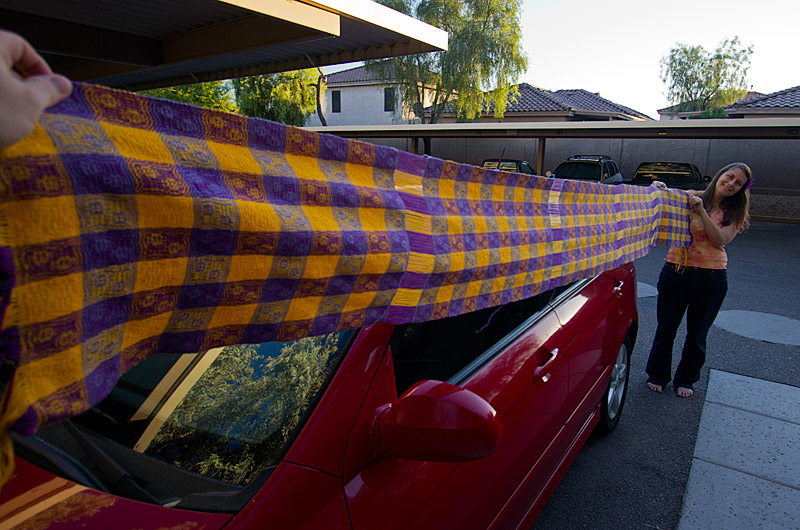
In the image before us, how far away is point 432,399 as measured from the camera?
1346mm

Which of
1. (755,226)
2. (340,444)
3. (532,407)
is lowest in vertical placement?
(755,226)

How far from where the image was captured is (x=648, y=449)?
347cm

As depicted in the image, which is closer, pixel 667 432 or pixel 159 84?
pixel 667 432

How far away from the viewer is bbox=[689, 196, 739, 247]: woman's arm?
3693 millimetres

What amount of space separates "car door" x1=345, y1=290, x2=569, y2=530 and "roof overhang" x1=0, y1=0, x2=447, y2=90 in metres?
2.87

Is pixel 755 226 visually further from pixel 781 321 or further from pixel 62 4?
pixel 62 4

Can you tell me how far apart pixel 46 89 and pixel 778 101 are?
106ft

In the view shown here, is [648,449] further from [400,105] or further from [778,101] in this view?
[400,105]

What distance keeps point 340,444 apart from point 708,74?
55469 millimetres

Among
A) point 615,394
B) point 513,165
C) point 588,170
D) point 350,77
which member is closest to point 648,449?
point 615,394

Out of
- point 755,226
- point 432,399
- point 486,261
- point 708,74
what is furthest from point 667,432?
point 708,74

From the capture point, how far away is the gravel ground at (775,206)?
18.6m

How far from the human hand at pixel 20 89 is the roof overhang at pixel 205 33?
10.2ft

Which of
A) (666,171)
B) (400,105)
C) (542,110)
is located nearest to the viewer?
(666,171)
